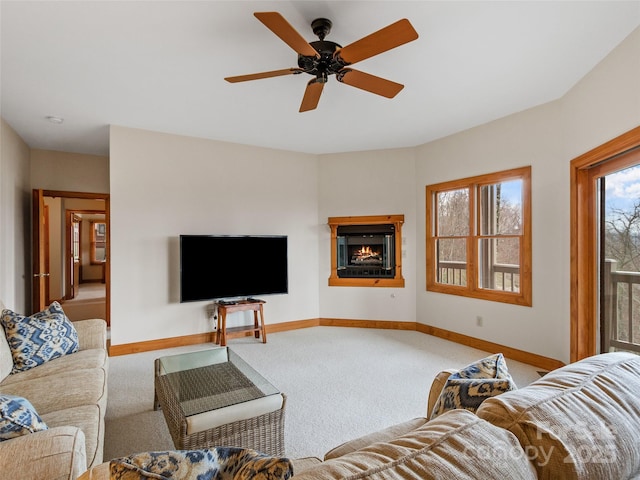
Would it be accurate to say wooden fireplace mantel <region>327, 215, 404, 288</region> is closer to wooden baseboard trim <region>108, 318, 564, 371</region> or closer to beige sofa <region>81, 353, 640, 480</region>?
wooden baseboard trim <region>108, 318, 564, 371</region>

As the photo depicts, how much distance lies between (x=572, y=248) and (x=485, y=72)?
6.11ft

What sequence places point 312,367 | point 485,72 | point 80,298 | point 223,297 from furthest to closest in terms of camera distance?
1. point 80,298
2. point 223,297
3. point 312,367
4. point 485,72

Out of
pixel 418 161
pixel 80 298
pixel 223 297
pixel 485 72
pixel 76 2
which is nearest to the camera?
pixel 76 2

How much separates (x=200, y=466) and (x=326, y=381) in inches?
106

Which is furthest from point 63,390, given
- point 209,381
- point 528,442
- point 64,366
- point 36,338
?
point 528,442

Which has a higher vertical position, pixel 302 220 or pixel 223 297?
pixel 302 220

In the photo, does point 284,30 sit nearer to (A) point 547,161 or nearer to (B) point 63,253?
(A) point 547,161

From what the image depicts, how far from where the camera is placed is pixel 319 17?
2203 millimetres

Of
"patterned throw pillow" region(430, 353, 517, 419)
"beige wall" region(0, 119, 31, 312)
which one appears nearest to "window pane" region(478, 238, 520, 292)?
"patterned throw pillow" region(430, 353, 517, 419)

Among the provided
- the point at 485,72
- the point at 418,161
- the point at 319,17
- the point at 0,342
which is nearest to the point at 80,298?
the point at 0,342

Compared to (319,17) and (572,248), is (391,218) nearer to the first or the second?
(572,248)

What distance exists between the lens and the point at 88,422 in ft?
5.48

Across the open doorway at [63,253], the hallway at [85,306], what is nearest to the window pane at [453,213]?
the open doorway at [63,253]

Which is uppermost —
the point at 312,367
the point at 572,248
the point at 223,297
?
the point at 572,248
